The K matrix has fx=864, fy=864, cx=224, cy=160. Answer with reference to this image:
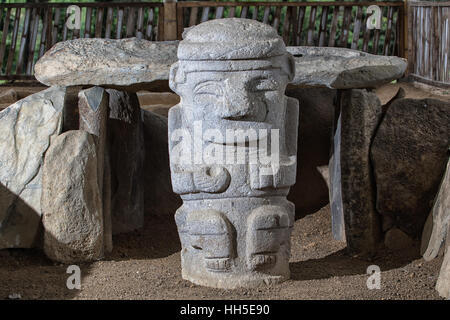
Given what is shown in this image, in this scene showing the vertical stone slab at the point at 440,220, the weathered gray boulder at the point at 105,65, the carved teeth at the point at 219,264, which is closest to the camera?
the carved teeth at the point at 219,264

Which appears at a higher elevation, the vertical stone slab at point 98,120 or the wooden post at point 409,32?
the wooden post at point 409,32

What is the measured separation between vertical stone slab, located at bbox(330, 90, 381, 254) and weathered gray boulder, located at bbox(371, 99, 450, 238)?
8 centimetres

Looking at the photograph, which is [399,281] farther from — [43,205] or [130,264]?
[43,205]

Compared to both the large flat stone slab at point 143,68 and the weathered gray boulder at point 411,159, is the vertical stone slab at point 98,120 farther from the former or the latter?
the weathered gray boulder at point 411,159

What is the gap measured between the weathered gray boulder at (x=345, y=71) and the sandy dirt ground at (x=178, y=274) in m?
1.28

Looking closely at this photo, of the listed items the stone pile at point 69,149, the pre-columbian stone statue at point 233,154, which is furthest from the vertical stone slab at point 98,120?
the pre-columbian stone statue at point 233,154

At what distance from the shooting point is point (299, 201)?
7.34 metres

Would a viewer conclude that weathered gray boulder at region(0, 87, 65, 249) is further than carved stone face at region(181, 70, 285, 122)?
Yes

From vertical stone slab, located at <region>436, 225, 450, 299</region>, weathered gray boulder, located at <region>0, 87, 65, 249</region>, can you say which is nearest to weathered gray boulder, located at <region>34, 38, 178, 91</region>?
weathered gray boulder, located at <region>0, 87, 65, 249</region>

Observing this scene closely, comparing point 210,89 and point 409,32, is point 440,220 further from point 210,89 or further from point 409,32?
point 409,32

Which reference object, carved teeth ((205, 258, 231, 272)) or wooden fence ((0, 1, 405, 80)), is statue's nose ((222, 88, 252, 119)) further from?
wooden fence ((0, 1, 405, 80))

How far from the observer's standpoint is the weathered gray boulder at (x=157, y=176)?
7309 millimetres

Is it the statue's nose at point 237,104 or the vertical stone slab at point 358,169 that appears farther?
the vertical stone slab at point 358,169

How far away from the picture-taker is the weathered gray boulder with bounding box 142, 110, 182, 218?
24.0ft
